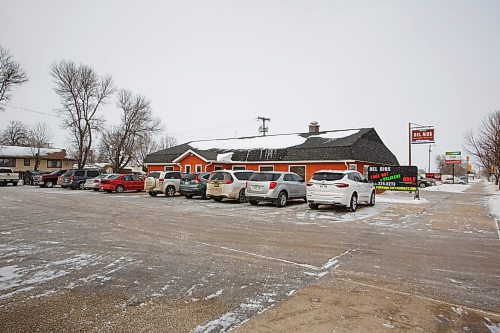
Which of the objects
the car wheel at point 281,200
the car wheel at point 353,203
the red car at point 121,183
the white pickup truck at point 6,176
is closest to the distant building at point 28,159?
the white pickup truck at point 6,176

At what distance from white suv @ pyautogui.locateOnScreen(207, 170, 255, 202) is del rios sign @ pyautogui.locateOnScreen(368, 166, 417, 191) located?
26.1 feet

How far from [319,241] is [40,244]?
6348mm

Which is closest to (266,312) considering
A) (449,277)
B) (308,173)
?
(449,277)

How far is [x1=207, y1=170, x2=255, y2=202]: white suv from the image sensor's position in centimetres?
1772

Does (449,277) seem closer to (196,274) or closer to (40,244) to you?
(196,274)

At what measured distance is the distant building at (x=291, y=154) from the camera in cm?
2464

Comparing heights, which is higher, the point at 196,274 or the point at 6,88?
the point at 6,88

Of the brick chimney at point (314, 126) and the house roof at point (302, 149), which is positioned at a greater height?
the brick chimney at point (314, 126)

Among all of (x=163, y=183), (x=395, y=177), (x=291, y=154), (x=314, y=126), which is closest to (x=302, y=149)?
(x=291, y=154)

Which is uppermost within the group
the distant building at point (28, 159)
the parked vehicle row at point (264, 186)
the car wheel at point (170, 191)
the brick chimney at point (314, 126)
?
the brick chimney at point (314, 126)

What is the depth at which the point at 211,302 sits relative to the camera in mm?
4176

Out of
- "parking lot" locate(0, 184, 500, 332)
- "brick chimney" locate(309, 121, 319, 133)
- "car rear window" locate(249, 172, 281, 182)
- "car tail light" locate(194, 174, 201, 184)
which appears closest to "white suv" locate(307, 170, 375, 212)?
"car rear window" locate(249, 172, 281, 182)

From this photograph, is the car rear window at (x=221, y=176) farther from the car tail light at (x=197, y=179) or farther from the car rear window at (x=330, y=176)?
the car rear window at (x=330, y=176)

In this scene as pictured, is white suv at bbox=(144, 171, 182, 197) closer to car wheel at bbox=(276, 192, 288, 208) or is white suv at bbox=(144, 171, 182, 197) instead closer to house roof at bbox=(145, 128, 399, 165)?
house roof at bbox=(145, 128, 399, 165)
